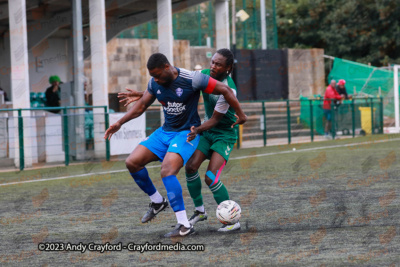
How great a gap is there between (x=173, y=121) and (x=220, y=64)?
0.76 meters

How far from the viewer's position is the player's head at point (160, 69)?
23.2 ft

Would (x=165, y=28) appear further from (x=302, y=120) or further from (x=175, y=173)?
(x=175, y=173)

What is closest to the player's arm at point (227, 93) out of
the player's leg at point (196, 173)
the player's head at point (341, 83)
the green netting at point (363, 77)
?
the player's leg at point (196, 173)

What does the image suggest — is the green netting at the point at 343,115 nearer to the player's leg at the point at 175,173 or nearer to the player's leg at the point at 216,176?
the player's leg at the point at 216,176

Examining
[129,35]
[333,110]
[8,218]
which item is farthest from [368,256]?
[129,35]

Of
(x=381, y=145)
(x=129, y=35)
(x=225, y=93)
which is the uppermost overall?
(x=129, y=35)

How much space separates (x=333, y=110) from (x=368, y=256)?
67.8 ft

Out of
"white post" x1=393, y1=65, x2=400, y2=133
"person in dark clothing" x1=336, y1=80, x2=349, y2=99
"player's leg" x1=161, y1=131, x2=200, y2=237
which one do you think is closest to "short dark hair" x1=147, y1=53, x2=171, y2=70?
"player's leg" x1=161, y1=131, x2=200, y2=237

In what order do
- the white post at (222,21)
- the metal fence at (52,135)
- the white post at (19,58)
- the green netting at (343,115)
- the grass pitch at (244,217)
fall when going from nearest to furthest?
the grass pitch at (244,217) < the metal fence at (52,135) < the white post at (19,58) < the white post at (222,21) < the green netting at (343,115)

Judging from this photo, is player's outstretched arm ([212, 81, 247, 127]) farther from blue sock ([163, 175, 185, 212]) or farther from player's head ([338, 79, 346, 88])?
player's head ([338, 79, 346, 88])

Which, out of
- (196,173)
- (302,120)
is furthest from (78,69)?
(196,173)

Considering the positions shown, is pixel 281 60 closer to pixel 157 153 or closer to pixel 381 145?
pixel 381 145

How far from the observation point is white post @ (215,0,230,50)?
938 inches

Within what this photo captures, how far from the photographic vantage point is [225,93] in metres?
7.08
